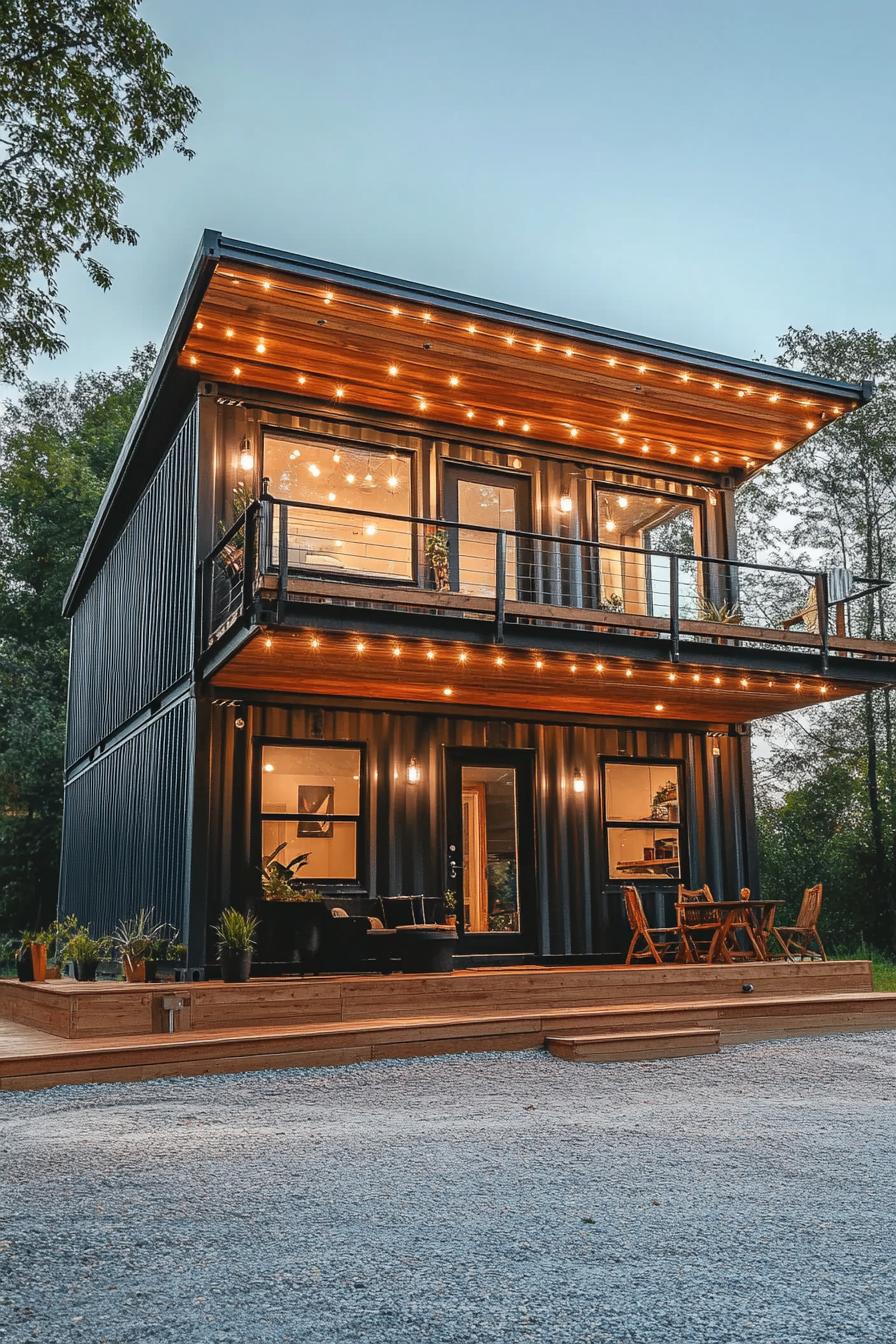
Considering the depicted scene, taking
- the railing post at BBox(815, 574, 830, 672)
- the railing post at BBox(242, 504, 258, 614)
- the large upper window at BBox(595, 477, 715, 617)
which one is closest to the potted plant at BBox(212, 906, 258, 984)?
the railing post at BBox(242, 504, 258, 614)

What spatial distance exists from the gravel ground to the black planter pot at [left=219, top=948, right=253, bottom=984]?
6.26 ft

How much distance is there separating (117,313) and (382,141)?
71114 mm

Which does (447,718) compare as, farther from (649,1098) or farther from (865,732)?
(865,732)

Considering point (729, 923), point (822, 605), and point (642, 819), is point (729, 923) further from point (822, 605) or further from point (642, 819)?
point (822, 605)

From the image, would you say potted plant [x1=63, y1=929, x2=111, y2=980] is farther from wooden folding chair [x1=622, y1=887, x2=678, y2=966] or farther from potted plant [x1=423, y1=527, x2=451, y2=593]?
wooden folding chair [x1=622, y1=887, x2=678, y2=966]

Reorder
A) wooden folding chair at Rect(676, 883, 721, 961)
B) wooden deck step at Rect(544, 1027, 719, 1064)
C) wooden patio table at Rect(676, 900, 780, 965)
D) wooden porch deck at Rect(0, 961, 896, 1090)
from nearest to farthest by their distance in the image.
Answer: wooden porch deck at Rect(0, 961, 896, 1090)
wooden deck step at Rect(544, 1027, 719, 1064)
wooden patio table at Rect(676, 900, 780, 965)
wooden folding chair at Rect(676, 883, 721, 961)

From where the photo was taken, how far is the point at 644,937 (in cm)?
1062

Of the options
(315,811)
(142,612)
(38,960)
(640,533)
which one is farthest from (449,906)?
(142,612)

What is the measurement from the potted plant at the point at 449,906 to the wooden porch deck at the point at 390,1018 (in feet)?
3.67

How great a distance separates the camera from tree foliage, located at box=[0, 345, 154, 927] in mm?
22406

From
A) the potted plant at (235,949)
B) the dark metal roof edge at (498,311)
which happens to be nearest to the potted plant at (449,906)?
the potted plant at (235,949)

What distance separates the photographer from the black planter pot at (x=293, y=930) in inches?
367

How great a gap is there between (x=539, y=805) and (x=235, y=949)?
3.56 m

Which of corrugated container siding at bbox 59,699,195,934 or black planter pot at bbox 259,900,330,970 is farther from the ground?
corrugated container siding at bbox 59,699,195,934
